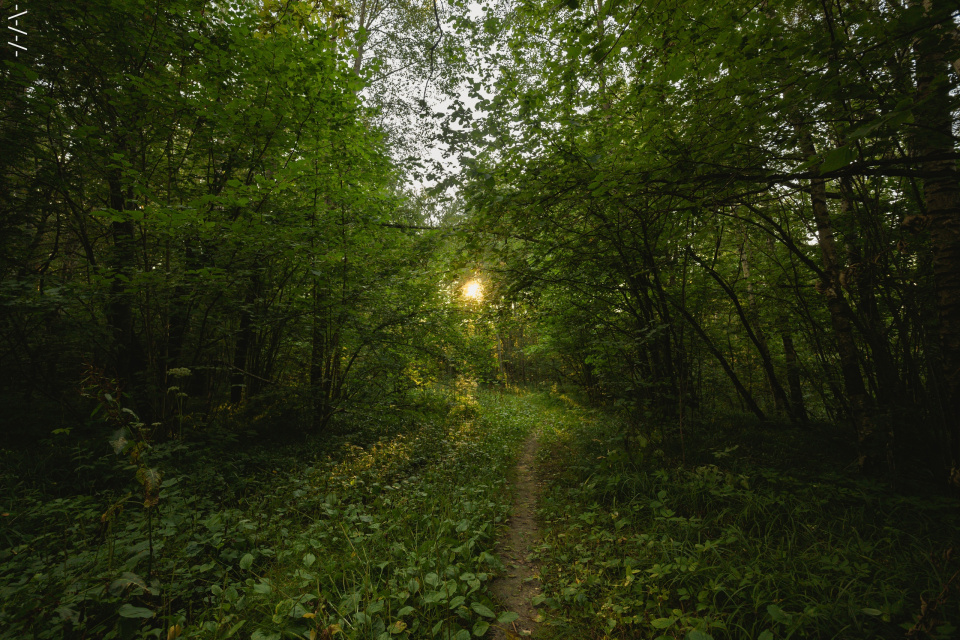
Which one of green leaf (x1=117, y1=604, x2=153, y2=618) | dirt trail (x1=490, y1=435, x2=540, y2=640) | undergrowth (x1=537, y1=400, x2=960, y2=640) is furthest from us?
dirt trail (x1=490, y1=435, x2=540, y2=640)

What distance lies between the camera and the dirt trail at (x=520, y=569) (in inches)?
101

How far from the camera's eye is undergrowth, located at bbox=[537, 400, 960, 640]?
2.21 m

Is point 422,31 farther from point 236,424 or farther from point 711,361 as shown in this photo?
point 711,361

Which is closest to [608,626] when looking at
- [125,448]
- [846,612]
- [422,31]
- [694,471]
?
[846,612]

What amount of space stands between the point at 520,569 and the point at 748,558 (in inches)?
78.7

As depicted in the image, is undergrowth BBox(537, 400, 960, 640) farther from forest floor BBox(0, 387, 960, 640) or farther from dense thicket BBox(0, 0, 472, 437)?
dense thicket BBox(0, 0, 472, 437)

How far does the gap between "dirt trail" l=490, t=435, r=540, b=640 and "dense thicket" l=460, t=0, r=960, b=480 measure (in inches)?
93.5

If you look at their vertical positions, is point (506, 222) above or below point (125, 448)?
above

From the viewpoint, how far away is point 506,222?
4.68m

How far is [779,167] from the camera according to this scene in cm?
333

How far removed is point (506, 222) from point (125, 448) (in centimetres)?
431

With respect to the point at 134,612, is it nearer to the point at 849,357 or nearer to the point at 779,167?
the point at 779,167

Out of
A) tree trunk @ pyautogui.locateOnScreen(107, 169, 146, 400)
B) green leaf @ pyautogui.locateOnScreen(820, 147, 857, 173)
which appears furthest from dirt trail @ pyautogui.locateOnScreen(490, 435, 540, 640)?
tree trunk @ pyautogui.locateOnScreen(107, 169, 146, 400)

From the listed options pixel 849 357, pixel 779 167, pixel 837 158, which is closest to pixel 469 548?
pixel 837 158
